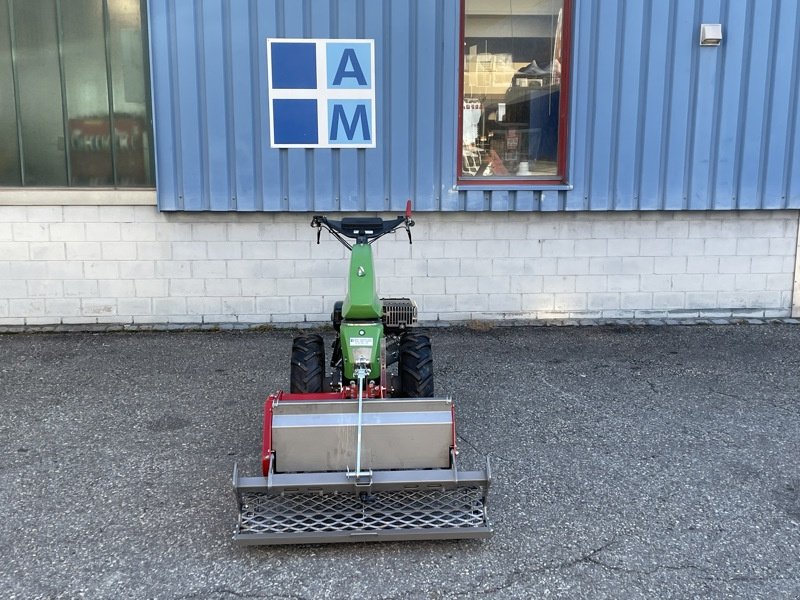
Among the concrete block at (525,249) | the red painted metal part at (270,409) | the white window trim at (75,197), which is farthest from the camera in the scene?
the concrete block at (525,249)

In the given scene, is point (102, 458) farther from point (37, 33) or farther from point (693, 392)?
point (37, 33)

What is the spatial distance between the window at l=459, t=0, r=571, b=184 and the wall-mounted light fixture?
4.48 ft

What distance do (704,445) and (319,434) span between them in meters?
2.65

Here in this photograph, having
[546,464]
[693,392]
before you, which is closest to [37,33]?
[546,464]

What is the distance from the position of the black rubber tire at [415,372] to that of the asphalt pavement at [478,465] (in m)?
0.52

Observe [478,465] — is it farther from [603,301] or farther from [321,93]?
[321,93]

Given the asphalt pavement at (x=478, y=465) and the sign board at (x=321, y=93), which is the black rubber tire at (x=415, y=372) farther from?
the sign board at (x=321, y=93)

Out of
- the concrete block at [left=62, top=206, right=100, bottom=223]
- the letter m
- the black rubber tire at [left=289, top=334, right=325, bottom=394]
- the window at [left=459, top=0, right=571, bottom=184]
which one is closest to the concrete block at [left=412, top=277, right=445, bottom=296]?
the window at [left=459, top=0, right=571, bottom=184]

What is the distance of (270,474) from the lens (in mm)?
3230

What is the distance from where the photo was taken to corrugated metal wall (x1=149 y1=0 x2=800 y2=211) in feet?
22.4

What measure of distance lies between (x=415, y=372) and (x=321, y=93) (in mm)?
3635

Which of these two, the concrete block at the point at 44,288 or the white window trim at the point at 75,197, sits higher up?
the white window trim at the point at 75,197

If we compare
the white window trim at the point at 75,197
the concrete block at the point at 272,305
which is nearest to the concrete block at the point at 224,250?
the concrete block at the point at 272,305

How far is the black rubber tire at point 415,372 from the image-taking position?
430 cm
